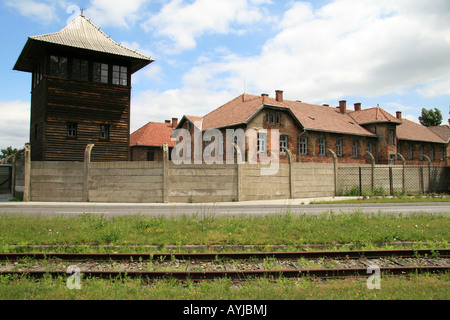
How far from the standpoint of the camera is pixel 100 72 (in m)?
23.0

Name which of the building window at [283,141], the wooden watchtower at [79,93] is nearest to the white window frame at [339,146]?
the building window at [283,141]

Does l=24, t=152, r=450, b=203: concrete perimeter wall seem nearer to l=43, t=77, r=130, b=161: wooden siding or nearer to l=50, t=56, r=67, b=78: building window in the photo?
l=43, t=77, r=130, b=161: wooden siding

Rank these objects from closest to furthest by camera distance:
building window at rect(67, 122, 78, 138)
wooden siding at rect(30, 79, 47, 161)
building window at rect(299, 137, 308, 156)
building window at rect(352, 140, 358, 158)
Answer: wooden siding at rect(30, 79, 47, 161)
building window at rect(67, 122, 78, 138)
building window at rect(299, 137, 308, 156)
building window at rect(352, 140, 358, 158)

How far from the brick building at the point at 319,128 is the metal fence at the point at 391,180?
8.48 m

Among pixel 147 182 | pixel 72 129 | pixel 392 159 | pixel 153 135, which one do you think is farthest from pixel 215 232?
pixel 392 159

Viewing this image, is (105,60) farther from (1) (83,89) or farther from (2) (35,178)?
(2) (35,178)

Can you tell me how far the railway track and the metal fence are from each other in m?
15.4

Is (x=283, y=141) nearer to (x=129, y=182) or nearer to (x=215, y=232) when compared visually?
(x=129, y=182)

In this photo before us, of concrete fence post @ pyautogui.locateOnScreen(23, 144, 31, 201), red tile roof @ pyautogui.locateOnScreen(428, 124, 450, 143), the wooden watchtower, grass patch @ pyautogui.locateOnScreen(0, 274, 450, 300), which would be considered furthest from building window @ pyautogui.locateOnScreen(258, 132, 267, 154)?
red tile roof @ pyautogui.locateOnScreen(428, 124, 450, 143)

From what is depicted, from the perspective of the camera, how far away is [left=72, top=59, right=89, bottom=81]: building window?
72.7 ft

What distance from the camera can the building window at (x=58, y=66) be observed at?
21.6 meters

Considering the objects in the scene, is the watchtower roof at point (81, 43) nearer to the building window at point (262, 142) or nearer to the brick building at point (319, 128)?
the brick building at point (319, 128)

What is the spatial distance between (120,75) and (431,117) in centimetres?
6997
